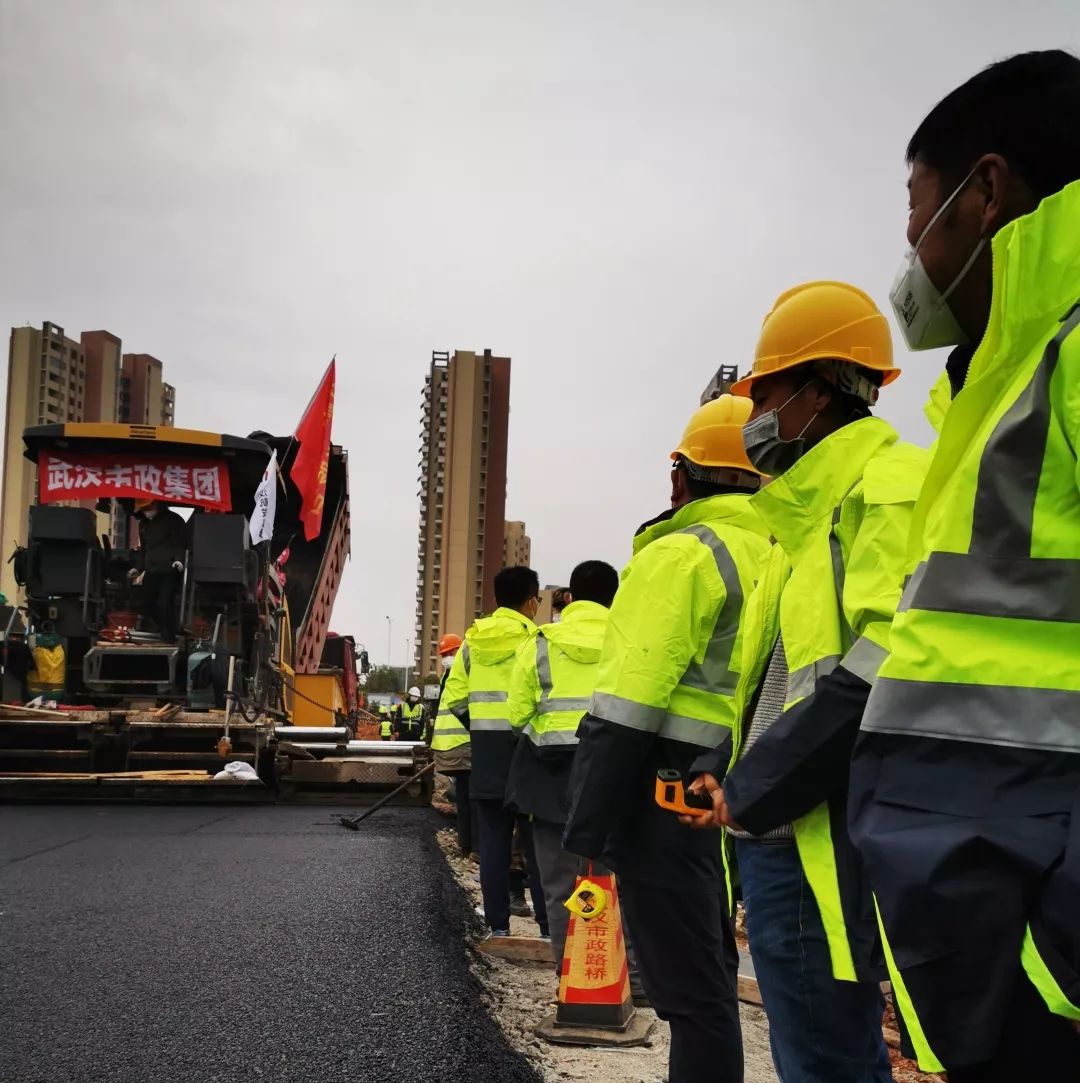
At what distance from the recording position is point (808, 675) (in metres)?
1.89

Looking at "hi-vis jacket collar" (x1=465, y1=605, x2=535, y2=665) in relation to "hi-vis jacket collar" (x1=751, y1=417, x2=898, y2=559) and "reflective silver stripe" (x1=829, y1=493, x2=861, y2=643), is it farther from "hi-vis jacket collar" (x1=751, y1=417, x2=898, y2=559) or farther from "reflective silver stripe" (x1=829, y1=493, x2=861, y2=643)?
"reflective silver stripe" (x1=829, y1=493, x2=861, y2=643)

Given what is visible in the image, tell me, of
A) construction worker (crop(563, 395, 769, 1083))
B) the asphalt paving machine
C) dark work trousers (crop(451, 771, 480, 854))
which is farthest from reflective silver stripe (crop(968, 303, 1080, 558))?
the asphalt paving machine

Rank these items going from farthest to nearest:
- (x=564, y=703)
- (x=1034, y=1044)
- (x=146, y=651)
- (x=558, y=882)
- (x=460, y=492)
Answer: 1. (x=460, y=492)
2. (x=146, y=651)
3. (x=564, y=703)
4. (x=558, y=882)
5. (x=1034, y=1044)

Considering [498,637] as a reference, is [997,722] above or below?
above

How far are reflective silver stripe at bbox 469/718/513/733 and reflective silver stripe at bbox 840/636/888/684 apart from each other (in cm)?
482

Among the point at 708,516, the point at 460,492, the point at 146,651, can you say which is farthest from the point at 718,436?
the point at 460,492

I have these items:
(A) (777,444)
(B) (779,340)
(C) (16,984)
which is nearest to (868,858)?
(A) (777,444)

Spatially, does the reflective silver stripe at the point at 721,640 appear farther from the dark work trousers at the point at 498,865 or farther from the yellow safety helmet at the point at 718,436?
the dark work trousers at the point at 498,865

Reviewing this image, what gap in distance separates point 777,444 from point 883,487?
397 millimetres

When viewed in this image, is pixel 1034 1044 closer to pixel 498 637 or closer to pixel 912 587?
pixel 912 587

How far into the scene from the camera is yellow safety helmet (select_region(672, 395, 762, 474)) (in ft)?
9.73

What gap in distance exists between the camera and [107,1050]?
349 centimetres

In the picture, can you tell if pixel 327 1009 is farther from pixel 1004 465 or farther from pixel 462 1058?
pixel 1004 465

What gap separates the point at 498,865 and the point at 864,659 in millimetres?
4468
